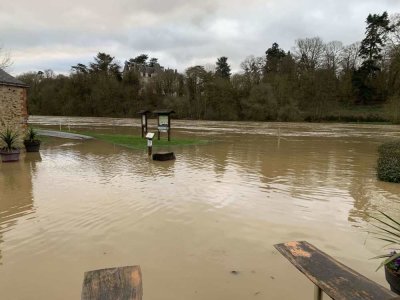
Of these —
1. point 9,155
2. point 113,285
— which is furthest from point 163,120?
point 113,285

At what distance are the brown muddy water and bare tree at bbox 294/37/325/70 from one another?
55.6 m

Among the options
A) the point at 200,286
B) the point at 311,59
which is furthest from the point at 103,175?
the point at 311,59

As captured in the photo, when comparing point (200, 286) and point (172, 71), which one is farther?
point (172, 71)

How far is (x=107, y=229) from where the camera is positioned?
5609 mm

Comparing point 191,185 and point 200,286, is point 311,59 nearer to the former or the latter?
point 191,185

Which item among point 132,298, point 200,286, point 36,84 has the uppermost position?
point 36,84

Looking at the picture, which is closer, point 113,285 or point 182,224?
point 113,285

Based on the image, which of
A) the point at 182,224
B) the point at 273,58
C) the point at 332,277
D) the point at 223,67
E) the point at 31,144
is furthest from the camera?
the point at 223,67

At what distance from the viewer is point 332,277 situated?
9.40ft

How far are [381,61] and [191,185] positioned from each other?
61.3 metres

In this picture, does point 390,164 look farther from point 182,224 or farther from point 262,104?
point 262,104

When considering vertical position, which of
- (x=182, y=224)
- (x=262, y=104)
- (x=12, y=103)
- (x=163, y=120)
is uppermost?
(x=262, y=104)

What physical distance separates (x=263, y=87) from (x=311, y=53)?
1406 cm

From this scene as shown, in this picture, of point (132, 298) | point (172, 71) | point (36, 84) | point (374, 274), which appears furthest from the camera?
point (36, 84)
